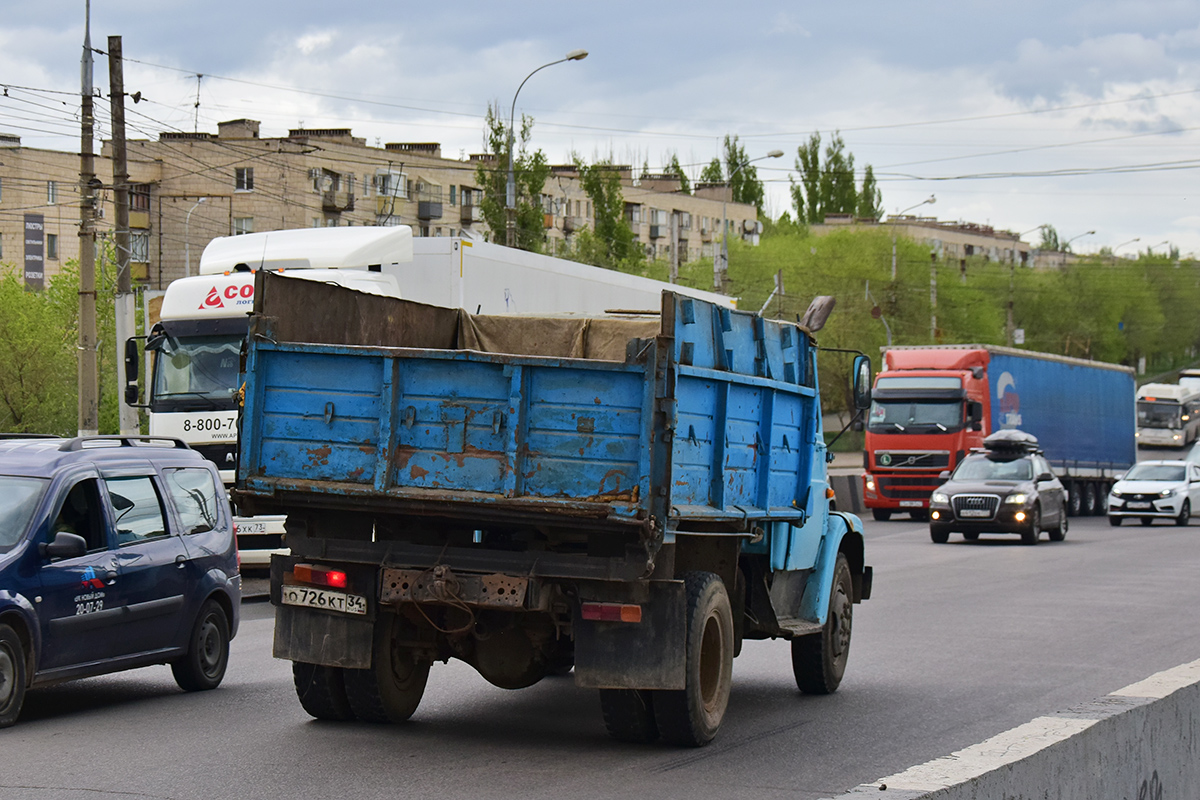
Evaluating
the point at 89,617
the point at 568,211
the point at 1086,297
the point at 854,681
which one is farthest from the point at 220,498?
the point at 1086,297

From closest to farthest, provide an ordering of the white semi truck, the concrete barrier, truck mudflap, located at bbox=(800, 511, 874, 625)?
the concrete barrier
truck mudflap, located at bbox=(800, 511, 874, 625)
the white semi truck

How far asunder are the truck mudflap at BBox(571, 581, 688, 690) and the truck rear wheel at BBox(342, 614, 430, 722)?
1250mm

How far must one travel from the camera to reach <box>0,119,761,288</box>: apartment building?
8306 cm

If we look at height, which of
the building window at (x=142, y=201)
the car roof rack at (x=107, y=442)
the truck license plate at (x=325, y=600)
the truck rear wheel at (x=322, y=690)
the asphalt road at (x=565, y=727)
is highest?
the building window at (x=142, y=201)

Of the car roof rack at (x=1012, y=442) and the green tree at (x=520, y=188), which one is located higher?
the green tree at (x=520, y=188)

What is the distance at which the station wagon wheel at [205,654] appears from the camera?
410 inches

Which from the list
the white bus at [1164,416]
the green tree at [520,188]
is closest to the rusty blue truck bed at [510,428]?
the green tree at [520,188]

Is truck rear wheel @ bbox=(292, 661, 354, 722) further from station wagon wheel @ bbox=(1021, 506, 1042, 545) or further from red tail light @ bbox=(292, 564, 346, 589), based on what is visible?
station wagon wheel @ bbox=(1021, 506, 1042, 545)

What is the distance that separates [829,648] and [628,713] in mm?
2888

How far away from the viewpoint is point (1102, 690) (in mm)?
10695

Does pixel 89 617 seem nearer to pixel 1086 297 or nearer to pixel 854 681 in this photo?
pixel 854 681

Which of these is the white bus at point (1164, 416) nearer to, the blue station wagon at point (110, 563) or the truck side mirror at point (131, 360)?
the truck side mirror at point (131, 360)

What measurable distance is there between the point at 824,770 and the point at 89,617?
4.30 m

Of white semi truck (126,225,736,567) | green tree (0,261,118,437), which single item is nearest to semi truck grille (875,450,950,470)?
white semi truck (126,225,736,567)
